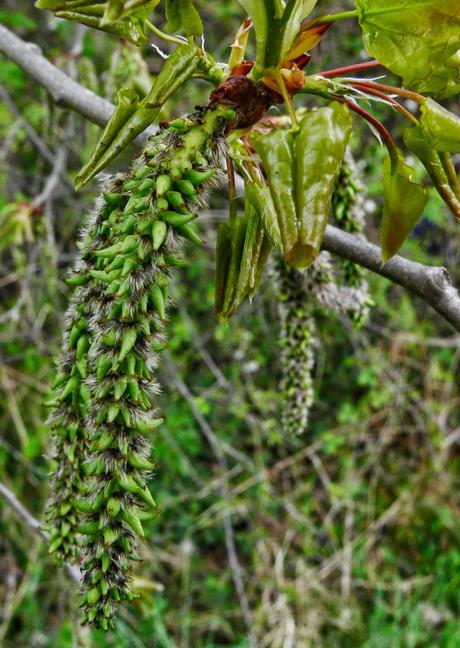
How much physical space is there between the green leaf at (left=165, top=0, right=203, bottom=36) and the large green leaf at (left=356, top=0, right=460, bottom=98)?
8.4 inches

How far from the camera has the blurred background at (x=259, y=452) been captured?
3.13 meters

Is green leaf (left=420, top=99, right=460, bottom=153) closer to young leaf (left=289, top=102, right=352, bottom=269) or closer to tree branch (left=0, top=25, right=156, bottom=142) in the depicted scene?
young leaf (left=289, top=102, right=352, bottom=269)

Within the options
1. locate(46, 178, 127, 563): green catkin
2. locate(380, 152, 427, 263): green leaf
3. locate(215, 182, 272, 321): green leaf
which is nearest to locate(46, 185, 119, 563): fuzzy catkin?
locate(46, 178, 127, 563): green catkin

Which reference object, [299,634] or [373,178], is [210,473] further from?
[373,178]

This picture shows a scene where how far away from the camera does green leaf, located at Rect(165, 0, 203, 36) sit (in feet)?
2.95

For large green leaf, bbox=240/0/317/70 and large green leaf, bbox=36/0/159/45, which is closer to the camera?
large green leaf, bbox=36/0/159/45

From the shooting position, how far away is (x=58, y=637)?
3.02 metres

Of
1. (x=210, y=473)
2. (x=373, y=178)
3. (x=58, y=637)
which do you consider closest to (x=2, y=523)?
(x=58, y=637)

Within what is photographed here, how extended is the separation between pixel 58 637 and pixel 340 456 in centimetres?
177

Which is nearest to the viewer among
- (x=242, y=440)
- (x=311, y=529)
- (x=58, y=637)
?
(x=58, y=637)

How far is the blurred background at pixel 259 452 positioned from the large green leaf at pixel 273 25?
1.98m

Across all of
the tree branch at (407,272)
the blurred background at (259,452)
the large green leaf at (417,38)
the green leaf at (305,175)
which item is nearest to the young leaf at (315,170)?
the green leaf at (305,175)

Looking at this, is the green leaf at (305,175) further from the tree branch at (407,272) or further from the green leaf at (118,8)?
the tree branch at (407,272)

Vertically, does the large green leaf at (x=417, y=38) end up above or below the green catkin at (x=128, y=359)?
above
